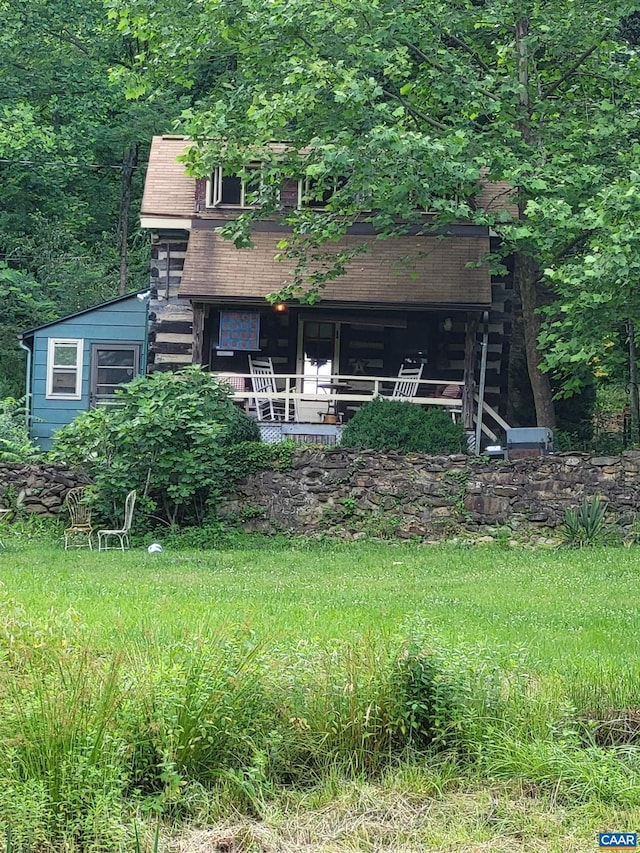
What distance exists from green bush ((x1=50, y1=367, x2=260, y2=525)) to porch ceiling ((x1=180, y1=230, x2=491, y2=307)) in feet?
12.1

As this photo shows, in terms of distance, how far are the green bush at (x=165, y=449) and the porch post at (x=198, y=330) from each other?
3315 mm

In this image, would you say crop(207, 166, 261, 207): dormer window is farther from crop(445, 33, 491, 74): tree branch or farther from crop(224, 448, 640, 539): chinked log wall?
crop(224, 448, 640, 539): chinked log wall

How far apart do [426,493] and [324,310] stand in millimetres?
6782

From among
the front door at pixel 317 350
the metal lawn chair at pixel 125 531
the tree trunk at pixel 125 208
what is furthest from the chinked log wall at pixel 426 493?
the tree trunk at pixel 125 208

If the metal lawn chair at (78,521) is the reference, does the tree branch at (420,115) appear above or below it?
above

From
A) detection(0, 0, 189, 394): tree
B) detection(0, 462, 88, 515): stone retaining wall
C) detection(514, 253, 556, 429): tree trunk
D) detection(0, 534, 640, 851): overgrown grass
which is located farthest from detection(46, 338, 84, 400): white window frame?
detection(0, 534, 640, 851): overgrown grass

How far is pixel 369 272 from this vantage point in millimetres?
21250

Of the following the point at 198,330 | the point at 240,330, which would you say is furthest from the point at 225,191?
the point at 198,330

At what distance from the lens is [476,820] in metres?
5.71

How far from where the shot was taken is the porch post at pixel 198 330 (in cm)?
2042

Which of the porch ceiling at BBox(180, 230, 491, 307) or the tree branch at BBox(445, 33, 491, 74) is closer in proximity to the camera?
the tree branch at BBox(445, 33, 491, 74)

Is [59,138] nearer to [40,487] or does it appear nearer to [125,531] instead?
[40,487]

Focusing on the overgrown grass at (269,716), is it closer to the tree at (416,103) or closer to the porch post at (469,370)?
the tree at (416,103)

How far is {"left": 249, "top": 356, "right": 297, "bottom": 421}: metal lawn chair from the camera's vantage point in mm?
19938
